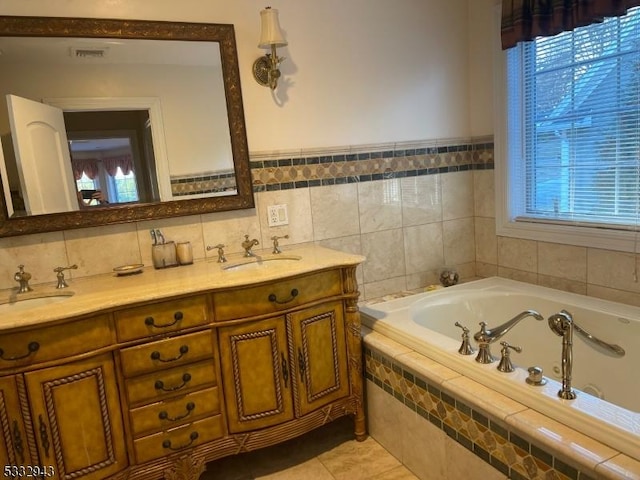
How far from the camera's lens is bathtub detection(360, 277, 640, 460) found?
136cm

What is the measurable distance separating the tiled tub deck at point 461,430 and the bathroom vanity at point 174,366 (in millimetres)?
163

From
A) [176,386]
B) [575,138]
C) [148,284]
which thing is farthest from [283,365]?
[575,138]

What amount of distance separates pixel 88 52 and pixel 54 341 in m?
1.25

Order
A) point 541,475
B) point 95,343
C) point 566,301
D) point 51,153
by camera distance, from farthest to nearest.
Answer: point 566,301, point 51,153, point 95,343, point 541,475

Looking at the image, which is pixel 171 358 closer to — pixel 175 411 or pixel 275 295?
pixel 175 411

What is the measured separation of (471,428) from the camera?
5.29 feet

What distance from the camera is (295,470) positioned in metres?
2.11

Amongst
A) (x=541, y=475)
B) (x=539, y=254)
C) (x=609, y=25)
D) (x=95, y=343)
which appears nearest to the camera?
(x=541, y=475)

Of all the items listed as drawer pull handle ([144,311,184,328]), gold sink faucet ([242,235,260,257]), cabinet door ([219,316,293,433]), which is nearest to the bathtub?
cabinet door ([219,316,293,433])

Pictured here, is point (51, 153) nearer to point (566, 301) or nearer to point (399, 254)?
point (399, 254)

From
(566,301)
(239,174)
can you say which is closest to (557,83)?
(566,301)

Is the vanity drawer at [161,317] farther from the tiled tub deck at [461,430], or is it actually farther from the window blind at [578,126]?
the window blind at [578,126]

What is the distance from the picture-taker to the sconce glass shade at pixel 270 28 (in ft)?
7.22

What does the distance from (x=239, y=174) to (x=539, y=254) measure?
1730mm
